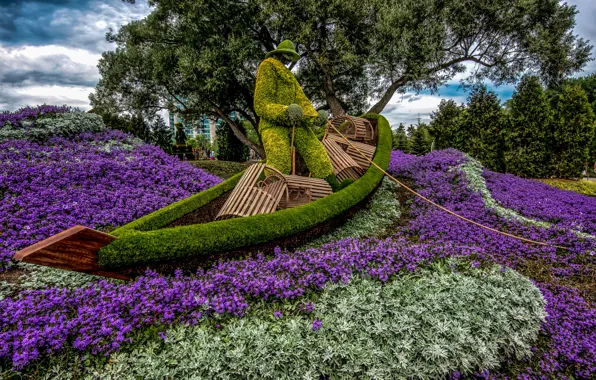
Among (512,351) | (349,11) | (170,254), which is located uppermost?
(349,11)

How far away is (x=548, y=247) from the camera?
17.5 ft

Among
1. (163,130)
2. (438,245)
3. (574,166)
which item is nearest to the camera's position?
(438,245)

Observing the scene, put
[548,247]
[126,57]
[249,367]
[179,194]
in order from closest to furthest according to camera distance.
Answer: [249,367], [548,247], [179,194], [126,57]

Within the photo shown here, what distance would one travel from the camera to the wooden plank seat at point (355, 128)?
332 inches

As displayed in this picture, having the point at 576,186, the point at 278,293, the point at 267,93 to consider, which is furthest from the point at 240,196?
the point at 576,186

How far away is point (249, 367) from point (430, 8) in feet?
49.9

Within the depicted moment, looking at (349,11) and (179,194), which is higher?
(349,11)

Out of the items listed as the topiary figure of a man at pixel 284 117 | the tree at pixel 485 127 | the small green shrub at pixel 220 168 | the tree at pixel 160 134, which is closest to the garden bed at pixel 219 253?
the topiary figure of a man at pixel 284 117

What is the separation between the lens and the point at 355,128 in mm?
8320

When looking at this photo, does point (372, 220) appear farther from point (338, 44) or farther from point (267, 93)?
point (338, 44)

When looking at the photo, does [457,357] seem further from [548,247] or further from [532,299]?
[548,247]

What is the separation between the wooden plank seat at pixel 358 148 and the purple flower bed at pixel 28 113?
29.6 ft

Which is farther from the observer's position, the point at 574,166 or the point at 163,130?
the point at 163,130

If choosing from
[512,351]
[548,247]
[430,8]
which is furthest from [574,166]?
[512,351]
